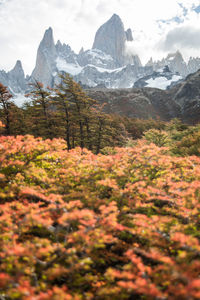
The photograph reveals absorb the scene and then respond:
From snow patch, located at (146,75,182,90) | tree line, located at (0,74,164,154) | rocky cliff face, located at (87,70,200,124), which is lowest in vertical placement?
tree line, located at (0,74,164,154)

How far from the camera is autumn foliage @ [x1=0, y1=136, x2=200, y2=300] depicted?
3.07 m

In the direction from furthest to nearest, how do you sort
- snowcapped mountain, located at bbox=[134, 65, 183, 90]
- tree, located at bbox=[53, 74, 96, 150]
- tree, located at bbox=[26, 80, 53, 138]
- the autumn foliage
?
1. snowcapped mountain, located at bbox=[134, 65, 183, 90]
2. tree, located at bbox=[53, 74, 96, 150]
3. tree, located at bbox=[26, 80, 53, 138]
4. the autumn foliage

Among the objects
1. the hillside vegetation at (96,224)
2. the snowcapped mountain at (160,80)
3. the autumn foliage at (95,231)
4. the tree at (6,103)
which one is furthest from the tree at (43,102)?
the snowcapped mountain at (160,80)

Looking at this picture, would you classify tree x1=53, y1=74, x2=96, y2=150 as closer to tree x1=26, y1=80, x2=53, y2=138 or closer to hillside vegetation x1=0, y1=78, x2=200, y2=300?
tree x1=26, y1=80, x2=53, y2=138

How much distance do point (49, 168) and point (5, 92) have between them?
12.3 m

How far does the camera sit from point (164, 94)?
85875 mm

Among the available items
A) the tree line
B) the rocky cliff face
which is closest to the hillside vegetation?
the tree line

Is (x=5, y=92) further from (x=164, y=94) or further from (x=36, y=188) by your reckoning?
(x=164, y=94)

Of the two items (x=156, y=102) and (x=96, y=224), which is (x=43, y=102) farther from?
(x=156, y=102)

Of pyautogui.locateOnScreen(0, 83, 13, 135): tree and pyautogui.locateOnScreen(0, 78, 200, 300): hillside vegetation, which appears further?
pyautogui.locateOnScreen(0, 83, 13, 135): tree

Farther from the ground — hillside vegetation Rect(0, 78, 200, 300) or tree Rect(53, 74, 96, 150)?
tree Rect(53, 74, 96, 150)

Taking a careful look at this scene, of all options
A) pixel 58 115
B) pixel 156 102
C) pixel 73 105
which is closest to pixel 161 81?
pixel 156 102

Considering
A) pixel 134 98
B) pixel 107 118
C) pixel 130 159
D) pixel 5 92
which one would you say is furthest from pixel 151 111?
pixel 130 159

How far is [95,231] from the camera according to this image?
364 centimetres
